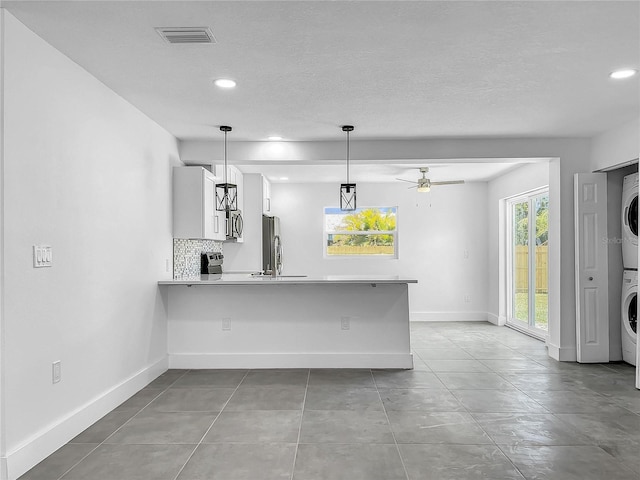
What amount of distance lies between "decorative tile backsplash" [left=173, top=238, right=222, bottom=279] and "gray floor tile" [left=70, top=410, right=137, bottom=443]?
68.8 inches

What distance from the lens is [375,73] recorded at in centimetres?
320

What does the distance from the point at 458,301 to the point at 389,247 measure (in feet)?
4.73

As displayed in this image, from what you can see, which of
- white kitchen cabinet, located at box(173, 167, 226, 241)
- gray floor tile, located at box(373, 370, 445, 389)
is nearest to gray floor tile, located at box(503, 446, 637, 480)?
gray floor tile, located at box(373, 370, 445, 389)

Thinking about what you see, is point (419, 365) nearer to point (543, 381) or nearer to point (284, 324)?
point (543, 381)

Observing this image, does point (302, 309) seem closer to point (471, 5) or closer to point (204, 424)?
point (204, 424)

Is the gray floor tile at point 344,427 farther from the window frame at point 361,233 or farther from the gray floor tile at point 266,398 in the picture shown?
the window frame at point 361,233

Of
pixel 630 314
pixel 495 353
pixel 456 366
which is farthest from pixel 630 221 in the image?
pixel 456 366

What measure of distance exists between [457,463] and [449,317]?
18.9 ft

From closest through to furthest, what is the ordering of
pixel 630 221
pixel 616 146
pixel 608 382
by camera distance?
pixel 608 382 < pixel 616 146 < pixel 630 221

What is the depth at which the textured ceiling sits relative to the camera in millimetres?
2379

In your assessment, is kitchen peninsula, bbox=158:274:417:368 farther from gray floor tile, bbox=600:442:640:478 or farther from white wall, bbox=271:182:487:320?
white wall, bbox=271:182:487:320

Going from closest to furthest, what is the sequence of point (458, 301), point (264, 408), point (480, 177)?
point (264, 408), point (480, 177), point (458, 301)

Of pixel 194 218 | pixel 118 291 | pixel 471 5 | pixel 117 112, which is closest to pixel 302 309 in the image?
pixel 194 218

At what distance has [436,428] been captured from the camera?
10.2 feet
